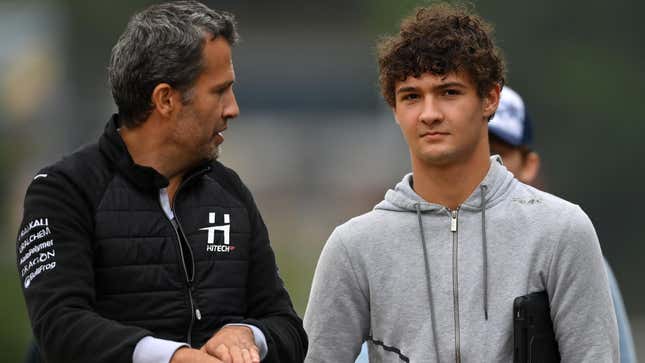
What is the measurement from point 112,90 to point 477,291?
1.13 metres

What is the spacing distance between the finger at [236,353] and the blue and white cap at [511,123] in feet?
6.80

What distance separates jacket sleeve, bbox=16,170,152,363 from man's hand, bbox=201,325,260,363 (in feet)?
0.56

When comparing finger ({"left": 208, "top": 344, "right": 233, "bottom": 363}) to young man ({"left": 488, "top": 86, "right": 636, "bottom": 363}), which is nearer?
finger ({"left": 208, "top": 344, "right": 233, "bottom": 363})

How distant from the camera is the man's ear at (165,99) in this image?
3980mm

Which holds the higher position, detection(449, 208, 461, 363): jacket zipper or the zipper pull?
the zipper pull

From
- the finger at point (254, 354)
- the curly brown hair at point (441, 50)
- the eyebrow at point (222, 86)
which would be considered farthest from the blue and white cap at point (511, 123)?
the finger at point (254, 354)

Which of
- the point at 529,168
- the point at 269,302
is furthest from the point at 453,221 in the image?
the point at 529,168

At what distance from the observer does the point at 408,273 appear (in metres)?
4.36

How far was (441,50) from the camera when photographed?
441 cm

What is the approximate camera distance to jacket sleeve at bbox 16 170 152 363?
3.76 m

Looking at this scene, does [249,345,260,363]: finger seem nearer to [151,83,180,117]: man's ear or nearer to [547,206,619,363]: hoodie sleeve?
[151,83,180,117]: man's ear

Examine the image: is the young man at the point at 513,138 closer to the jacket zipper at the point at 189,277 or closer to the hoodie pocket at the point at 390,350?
the hoodie pocket at the point at 390,350

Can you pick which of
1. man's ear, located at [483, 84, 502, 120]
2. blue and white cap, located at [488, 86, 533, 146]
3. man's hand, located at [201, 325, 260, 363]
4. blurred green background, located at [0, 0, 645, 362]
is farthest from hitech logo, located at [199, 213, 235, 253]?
blurred green background, located at [0, 0, 645, 362]

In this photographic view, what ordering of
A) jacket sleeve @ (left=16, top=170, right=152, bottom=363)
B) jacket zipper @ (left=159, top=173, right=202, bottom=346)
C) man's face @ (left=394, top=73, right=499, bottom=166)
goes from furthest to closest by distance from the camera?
man's face @ (left=394, top=73, right=499, bottom=166)
jacket zipper @ (left=159, top=173, right=202, bottom=346)
jacket sleeve @ (left=16, top=170, right=152, bottom=363)
